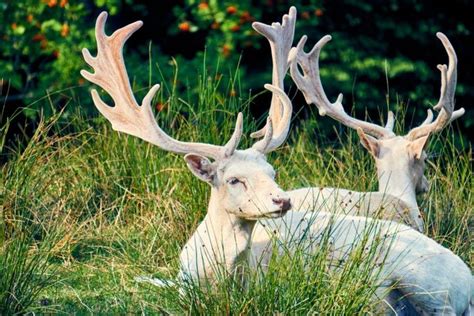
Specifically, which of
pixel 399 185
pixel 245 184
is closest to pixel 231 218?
pixel 245 184

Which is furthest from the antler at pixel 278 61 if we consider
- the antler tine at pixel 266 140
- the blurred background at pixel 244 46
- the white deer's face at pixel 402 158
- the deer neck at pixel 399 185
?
the blurred background at pixel 244 46

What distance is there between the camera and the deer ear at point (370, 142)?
9250 mm

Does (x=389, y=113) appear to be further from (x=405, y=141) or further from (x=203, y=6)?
(x=203, y=6)

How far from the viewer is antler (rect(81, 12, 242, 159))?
7699 mm

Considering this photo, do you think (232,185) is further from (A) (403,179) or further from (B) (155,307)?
(A) (403,179)

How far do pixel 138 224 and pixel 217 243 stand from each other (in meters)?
1.67

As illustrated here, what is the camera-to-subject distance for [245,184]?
292 inches

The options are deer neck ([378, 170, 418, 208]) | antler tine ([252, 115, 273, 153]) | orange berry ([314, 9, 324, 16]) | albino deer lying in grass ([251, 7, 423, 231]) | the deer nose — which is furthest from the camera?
orange berry ([314, 9, 324, 16])

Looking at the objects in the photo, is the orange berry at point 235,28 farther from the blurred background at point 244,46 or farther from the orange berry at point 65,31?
the orange berry at point 65,31

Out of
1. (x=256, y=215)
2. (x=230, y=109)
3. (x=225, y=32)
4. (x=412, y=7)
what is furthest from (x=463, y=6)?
(x=256, y=215)

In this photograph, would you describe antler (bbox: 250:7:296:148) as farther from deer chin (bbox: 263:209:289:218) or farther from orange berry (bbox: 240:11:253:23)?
orange berry (bbox: 240:11:253:23)

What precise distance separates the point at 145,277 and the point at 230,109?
2.56 metres

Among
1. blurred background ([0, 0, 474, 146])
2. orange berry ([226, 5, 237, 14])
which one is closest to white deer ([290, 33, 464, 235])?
blurred background ([0, 0, 474, 146])

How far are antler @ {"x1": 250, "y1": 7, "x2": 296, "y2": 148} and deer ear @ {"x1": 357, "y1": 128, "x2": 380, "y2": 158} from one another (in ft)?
2.94
